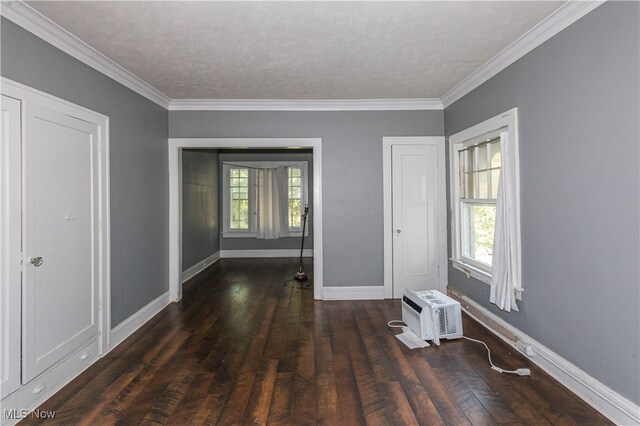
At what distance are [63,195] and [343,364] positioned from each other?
251cm

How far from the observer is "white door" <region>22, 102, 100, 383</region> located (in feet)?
6.90

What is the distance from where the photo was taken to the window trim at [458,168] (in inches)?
109

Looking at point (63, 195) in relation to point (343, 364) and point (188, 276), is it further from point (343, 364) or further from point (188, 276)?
point (188, 276)

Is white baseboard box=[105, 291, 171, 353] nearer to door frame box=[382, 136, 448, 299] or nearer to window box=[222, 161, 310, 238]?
door frame box=[382, 136, 448, 299]

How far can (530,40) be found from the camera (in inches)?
98.8

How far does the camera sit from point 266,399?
7.04 ft

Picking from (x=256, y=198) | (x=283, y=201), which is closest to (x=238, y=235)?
(x=256, y=198)

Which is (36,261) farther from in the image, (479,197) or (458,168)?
(458,168)

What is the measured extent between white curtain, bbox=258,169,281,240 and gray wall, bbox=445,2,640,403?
218 inches

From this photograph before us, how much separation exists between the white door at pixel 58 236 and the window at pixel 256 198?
16.0ft

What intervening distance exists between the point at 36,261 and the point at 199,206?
4146 millimetres

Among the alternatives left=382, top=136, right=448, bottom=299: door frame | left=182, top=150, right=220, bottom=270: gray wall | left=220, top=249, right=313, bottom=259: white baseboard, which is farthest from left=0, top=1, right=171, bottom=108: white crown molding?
left=220, top=249, right=313, bottom=259: white baseboard

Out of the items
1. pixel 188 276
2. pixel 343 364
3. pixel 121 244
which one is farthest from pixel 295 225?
pixel 343 364

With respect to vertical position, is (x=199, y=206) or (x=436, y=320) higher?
(x=199, y=206)
